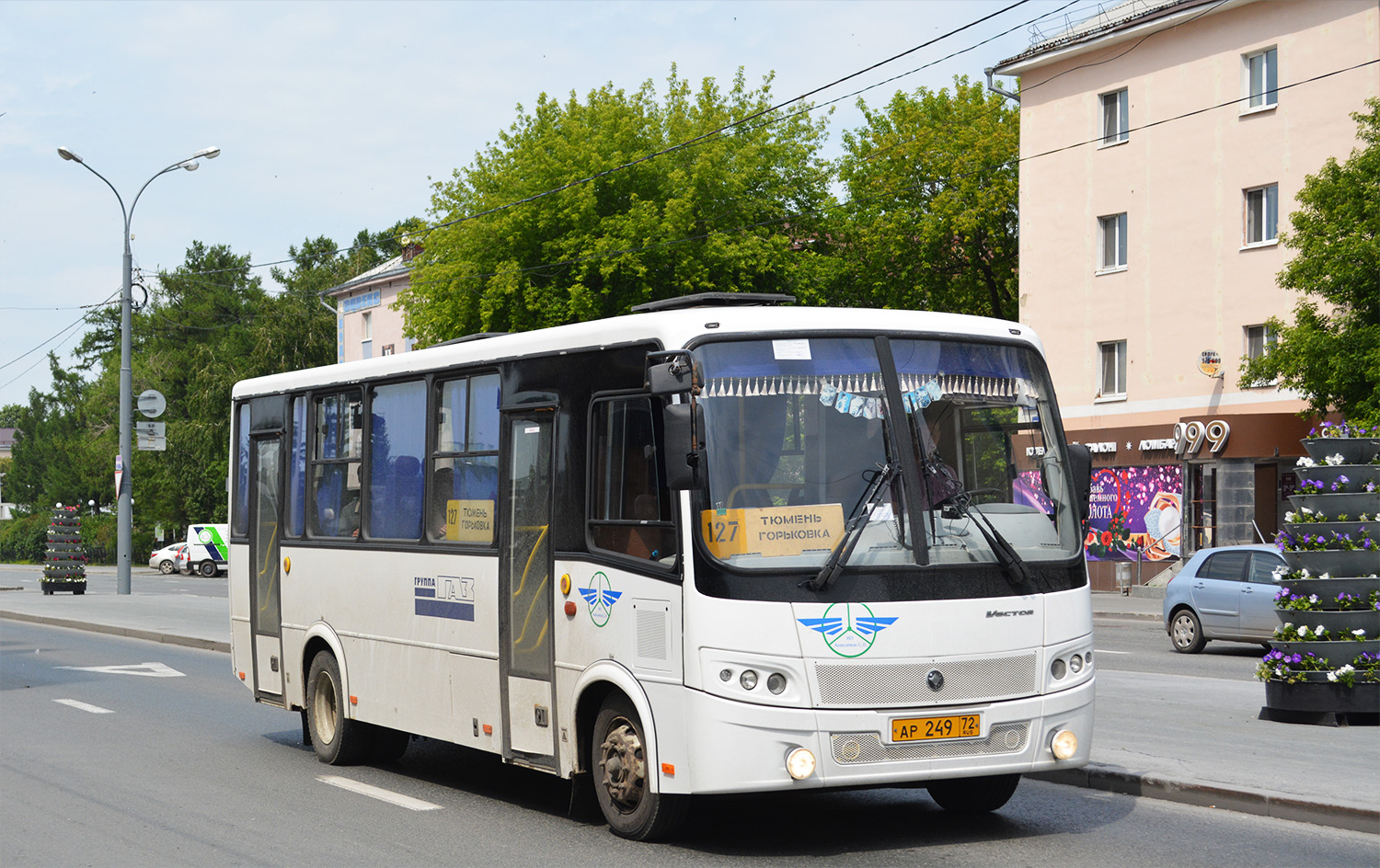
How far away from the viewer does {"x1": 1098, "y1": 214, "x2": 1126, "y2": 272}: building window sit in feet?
127

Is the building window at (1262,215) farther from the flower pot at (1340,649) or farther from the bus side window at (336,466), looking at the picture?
the bus side window at (336,466)

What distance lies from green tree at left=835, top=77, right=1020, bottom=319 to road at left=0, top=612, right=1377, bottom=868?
3727 centimetres

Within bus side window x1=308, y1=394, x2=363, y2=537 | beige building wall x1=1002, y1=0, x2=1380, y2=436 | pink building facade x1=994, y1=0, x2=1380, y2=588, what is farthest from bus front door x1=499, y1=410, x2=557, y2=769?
beige building wall x1=1002, y1=0, x2=1380, y2=436

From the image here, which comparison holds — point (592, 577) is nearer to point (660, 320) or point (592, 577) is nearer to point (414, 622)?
point (660, 320)

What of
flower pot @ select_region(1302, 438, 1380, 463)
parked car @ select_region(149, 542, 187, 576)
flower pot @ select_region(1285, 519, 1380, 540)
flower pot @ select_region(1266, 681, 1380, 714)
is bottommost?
parked car @ select_region(149, 542, 187, 576)

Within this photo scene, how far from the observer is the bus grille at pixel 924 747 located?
23.8 ft

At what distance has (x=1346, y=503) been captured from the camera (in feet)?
39.9

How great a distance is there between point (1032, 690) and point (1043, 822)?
112cm

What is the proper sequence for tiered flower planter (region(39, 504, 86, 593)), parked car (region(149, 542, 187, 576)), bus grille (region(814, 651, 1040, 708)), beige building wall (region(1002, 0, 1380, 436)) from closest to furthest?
bus grille (region(814, 651, 1040, 708)), beige building wall (region(1002, 0, 1380, 436)), tiered flower planter (region(39, 504, 86, 593)), parked car (region(149, 542, 187, 576))

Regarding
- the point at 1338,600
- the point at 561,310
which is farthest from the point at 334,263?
the point at 1338,600

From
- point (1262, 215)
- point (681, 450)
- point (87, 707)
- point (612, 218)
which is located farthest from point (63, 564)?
point (681, 450)

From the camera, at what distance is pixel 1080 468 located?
Result: 8.28 metres

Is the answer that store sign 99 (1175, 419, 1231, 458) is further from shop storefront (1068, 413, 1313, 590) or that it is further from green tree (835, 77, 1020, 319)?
green tree (835, 77, 1020, 319)

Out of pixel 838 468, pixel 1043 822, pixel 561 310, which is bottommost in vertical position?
pixel 1043 822
